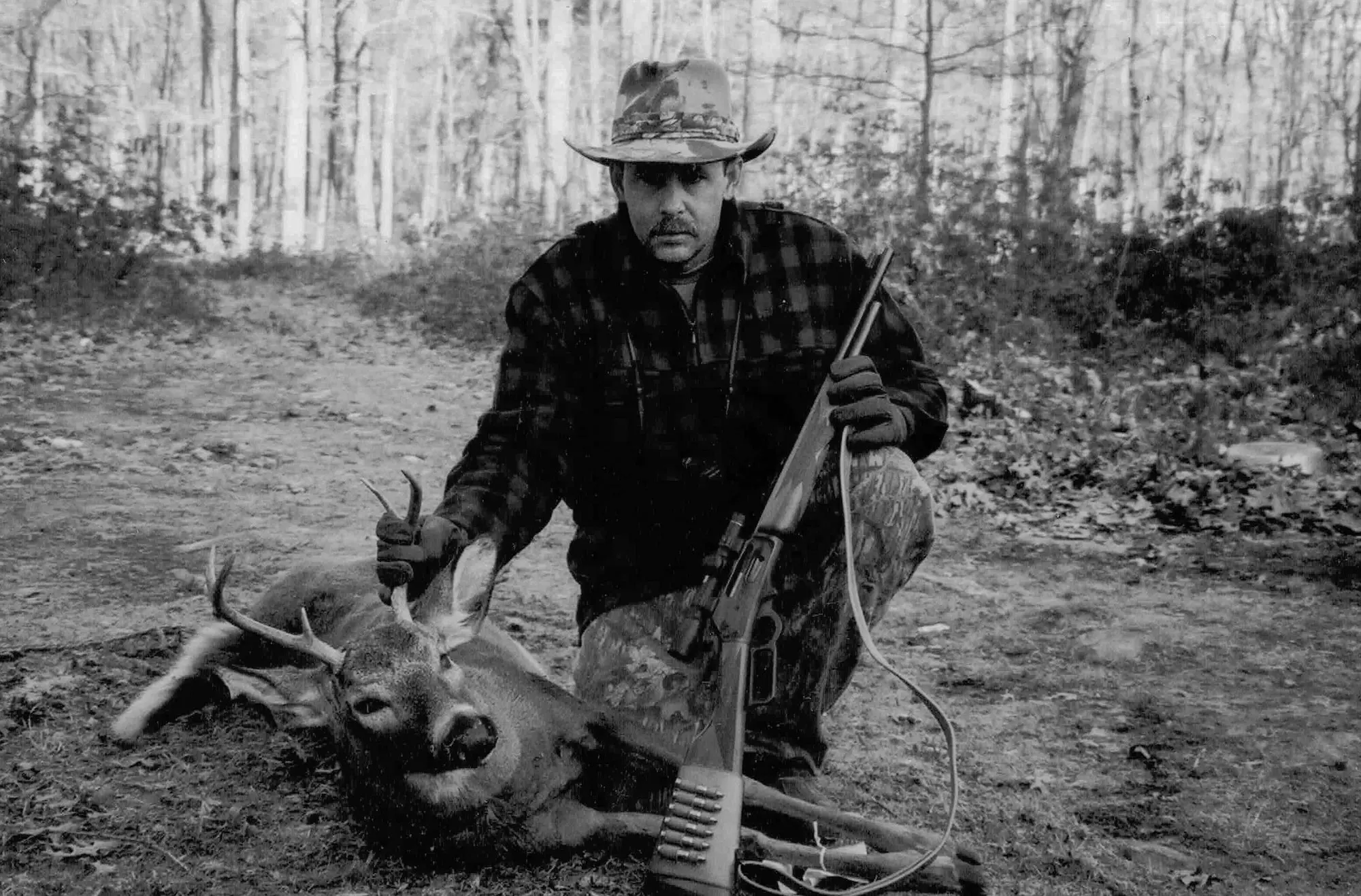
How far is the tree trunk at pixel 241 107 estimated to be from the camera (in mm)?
23812

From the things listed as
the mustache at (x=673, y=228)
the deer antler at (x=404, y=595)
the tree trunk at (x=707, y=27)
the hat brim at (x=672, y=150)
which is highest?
the tree trunk at (x=707, y=27)

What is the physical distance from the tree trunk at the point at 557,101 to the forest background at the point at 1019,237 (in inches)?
2.3

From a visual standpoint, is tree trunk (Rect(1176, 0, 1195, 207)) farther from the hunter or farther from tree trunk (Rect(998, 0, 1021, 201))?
the hunter

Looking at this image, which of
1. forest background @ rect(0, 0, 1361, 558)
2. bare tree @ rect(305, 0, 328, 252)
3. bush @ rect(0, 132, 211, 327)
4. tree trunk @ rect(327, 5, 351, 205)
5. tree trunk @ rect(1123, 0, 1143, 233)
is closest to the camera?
forest background @ rect(0, 0, 1361, 558)

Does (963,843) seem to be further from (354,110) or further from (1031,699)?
(354,110)

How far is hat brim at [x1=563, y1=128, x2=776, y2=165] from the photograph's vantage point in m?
3.19

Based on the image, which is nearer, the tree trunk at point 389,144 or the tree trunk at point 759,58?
the tree trunk at point 759,58

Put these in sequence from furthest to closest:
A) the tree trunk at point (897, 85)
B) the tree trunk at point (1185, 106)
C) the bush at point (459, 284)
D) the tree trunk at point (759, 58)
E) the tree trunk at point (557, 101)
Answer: the tree trunk at point (557, 101)
the tree trunk at point (759, 58)
the bush at point (459, 284)
the tree trunk at point (897, 85)
the tree trunk at point (1185, 106)

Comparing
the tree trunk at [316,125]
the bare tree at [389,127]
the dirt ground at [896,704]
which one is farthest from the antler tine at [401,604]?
the bare tree at [389,127]

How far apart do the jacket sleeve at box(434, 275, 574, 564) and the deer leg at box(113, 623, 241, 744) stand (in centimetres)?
122

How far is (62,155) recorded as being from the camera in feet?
43.5

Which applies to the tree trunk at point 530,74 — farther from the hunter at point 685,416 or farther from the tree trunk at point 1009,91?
the hunter at point 685,416

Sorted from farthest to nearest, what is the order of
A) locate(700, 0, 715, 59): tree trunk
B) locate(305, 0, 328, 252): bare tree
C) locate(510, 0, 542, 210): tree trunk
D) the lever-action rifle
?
locate(700, 0, 715, 59): tree trunk → locate(305, 0, 328, 252): bare tree → locate(510, 0, 542, 210): tree trunk → the lever-action rifle

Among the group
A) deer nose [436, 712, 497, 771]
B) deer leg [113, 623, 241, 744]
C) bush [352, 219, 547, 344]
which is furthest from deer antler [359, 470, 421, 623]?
bush [352, 219, 547, 344]
